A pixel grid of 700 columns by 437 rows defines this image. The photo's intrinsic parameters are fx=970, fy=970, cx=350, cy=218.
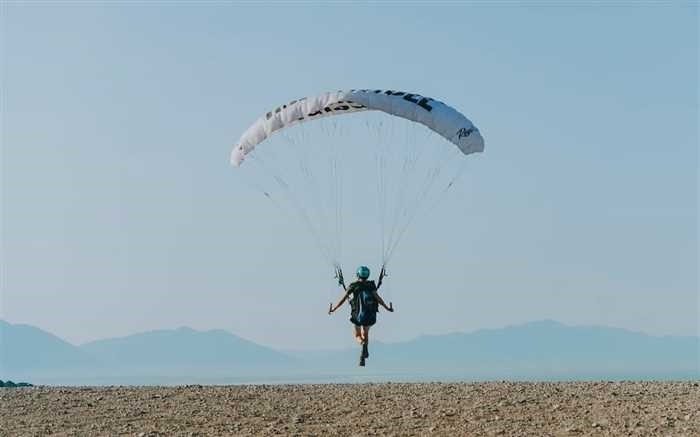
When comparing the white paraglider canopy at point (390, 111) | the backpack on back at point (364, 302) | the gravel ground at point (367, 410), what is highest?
the white paraglider canopy at point (390, 111)

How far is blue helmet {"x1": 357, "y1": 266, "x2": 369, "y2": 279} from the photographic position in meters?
22.6

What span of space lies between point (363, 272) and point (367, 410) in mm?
4482

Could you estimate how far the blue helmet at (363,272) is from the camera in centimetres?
2256

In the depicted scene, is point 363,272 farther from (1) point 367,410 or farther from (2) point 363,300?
(1) point 367,410

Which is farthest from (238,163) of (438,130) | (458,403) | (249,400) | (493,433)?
(493,433)

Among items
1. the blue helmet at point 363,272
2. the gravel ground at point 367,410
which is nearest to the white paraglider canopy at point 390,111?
the blue helmet at point 363,272

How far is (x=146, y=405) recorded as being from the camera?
20.1 meters

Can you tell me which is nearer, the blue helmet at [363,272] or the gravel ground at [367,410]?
the gravel ground at [367,410]

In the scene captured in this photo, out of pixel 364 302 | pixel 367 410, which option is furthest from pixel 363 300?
pixel 367 410

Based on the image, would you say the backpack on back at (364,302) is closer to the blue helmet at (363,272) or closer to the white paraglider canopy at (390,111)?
the blue helmet at (363,272)

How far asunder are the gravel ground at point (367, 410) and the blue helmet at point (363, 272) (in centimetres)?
259

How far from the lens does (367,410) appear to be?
18891 millimetres

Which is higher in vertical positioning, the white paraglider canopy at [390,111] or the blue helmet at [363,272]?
the white paraglider canopy at [390,111]

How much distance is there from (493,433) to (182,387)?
8.01m
